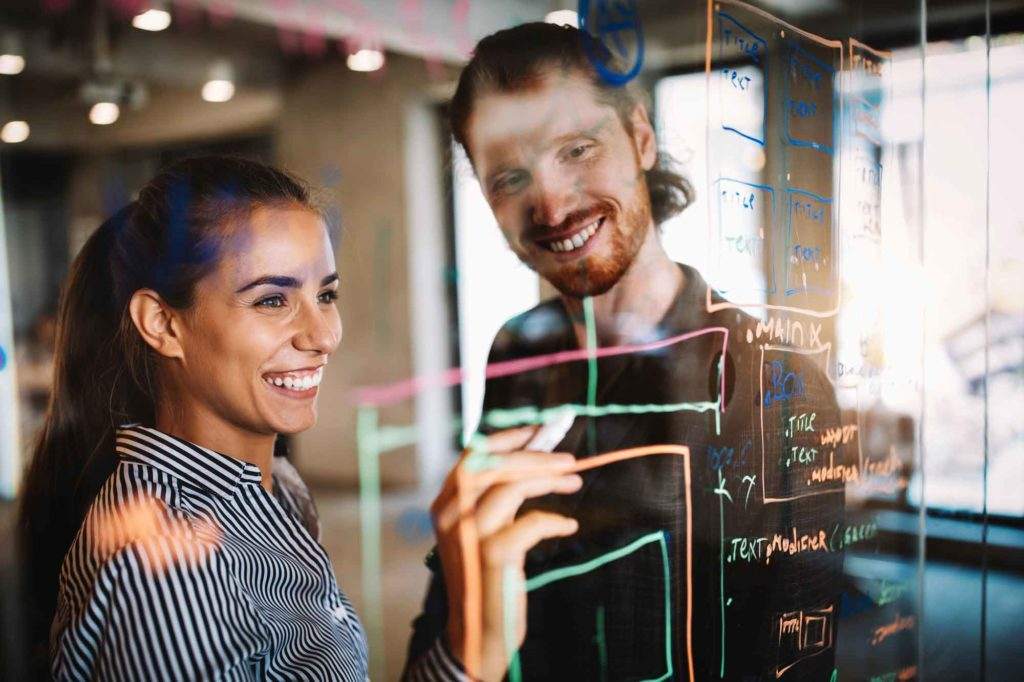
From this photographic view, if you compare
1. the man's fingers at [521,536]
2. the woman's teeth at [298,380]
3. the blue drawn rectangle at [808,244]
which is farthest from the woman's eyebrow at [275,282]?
the blue drawn rectangle at [808,244]

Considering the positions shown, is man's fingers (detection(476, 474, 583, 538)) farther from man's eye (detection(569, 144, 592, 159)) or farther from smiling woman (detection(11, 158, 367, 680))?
man's eye (detection(569, 144, 592, 159))

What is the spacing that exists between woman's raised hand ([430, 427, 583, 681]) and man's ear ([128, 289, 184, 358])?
389 millimetres

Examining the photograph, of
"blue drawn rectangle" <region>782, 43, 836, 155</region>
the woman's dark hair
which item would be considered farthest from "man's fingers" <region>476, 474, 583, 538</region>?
"blue drawn rectangle" <region>782, 43, 836, 155</region>

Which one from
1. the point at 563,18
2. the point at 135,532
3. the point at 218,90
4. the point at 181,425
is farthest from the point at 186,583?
the point at 563,18

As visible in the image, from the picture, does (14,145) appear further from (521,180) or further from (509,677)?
(509,677)

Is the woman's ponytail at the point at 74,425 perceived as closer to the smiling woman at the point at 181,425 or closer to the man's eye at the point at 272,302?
the smiling woman at the point at 181,425

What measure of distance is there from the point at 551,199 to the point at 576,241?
79 mm

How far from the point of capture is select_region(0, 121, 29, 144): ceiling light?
86 centimetres

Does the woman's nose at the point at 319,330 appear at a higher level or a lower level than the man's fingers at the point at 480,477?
higher

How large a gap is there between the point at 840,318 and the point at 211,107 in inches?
55.0

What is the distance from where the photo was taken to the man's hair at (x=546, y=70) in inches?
45.8

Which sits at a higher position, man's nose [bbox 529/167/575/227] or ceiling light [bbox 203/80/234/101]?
ceiling light [bbox 203/80/234/101]

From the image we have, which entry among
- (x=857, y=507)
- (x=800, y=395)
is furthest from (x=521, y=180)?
(x=857, y=507)

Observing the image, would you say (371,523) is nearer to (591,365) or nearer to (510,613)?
(510,613)
